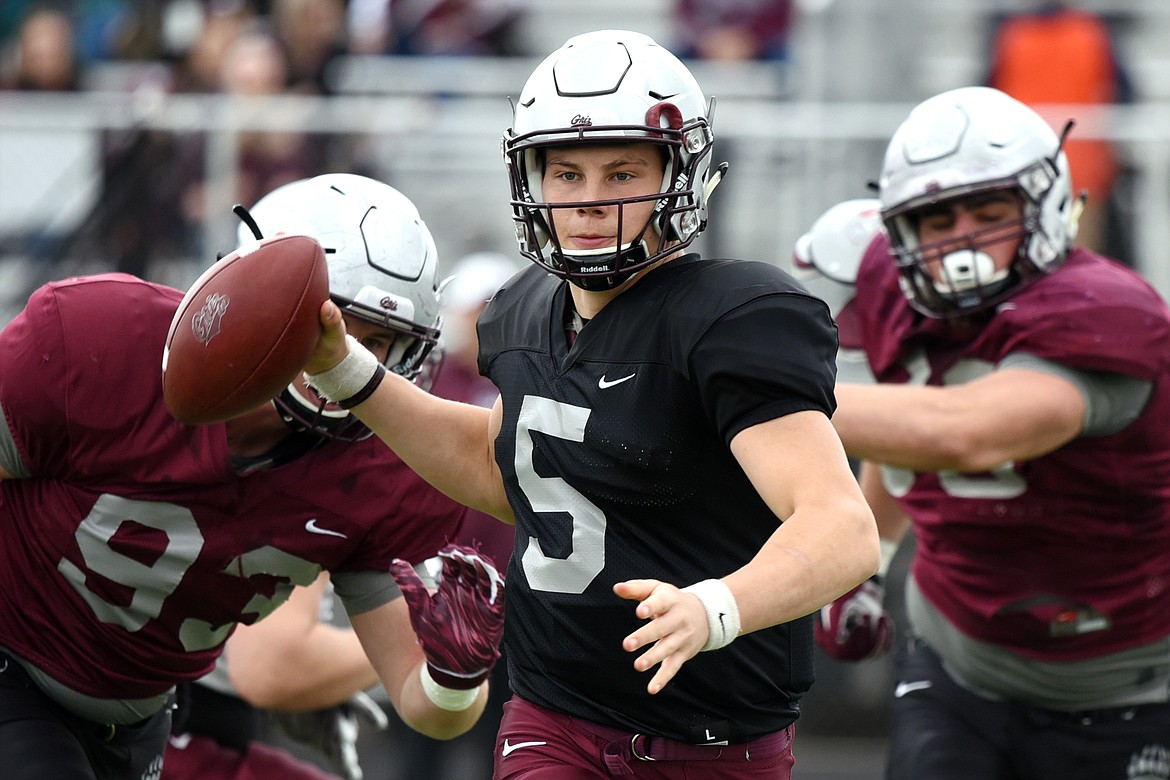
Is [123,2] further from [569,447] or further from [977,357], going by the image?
[569,447]

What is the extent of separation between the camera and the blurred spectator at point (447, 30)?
773 cm

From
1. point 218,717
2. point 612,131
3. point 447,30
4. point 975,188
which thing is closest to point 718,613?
point 612,131

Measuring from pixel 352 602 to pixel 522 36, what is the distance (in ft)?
16.4

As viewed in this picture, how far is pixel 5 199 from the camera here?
273 inches

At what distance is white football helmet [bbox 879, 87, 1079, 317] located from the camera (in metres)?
3.75

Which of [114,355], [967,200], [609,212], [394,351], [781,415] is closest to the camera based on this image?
[781,415]

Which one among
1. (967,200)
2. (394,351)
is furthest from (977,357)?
(394,351)

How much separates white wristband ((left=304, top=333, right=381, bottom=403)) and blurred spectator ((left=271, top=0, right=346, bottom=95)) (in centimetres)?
462

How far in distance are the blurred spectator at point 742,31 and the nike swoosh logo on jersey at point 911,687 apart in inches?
154

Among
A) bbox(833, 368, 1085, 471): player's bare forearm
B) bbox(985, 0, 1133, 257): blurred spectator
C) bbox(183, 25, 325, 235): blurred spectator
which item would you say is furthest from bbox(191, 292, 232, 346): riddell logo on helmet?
bbox(985, 0, 1133, 257): blurred spectator

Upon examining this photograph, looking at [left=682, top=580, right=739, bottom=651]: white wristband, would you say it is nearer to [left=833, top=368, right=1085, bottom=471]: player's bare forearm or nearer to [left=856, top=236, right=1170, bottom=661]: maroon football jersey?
[left=833, top=368, right=1085, bottom=471]: player's bare forearm

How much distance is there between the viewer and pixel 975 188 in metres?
3.77

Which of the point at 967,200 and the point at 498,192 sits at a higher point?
the point at 967,200

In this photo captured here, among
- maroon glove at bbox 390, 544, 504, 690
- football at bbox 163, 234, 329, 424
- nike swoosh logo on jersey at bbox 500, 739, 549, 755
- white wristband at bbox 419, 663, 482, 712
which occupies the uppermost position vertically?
football at bbox 163, 234, 329, 424
